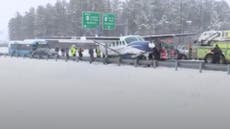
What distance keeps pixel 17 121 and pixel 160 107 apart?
475 cm

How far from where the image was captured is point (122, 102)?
52.6ft

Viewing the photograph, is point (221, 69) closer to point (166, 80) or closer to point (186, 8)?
point (166, 80)

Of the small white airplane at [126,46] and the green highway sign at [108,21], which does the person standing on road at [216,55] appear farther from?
the green highway sign at [108,21]

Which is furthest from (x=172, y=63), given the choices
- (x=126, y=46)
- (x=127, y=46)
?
(x=126, y=46)

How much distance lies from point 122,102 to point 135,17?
66825mm

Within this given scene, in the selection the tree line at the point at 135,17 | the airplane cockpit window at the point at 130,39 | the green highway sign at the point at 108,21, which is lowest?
the airplane cockpit window at the point at 130,39

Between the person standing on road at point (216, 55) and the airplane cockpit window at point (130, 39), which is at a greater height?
the airplane cockpit window at point (130, 39)

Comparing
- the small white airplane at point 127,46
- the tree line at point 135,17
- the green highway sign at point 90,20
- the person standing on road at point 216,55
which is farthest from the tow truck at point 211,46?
the tree line at point 135,17

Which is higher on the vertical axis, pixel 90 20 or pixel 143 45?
pixel 90 20

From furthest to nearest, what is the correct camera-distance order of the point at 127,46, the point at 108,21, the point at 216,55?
the point at 108,21 → the point at 127,46 → the point at 216,55

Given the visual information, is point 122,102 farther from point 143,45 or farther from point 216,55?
point 143,45

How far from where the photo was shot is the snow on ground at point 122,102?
12.5 m

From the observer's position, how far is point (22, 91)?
19500 millimetres

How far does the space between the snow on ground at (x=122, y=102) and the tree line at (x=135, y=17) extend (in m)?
51.0
